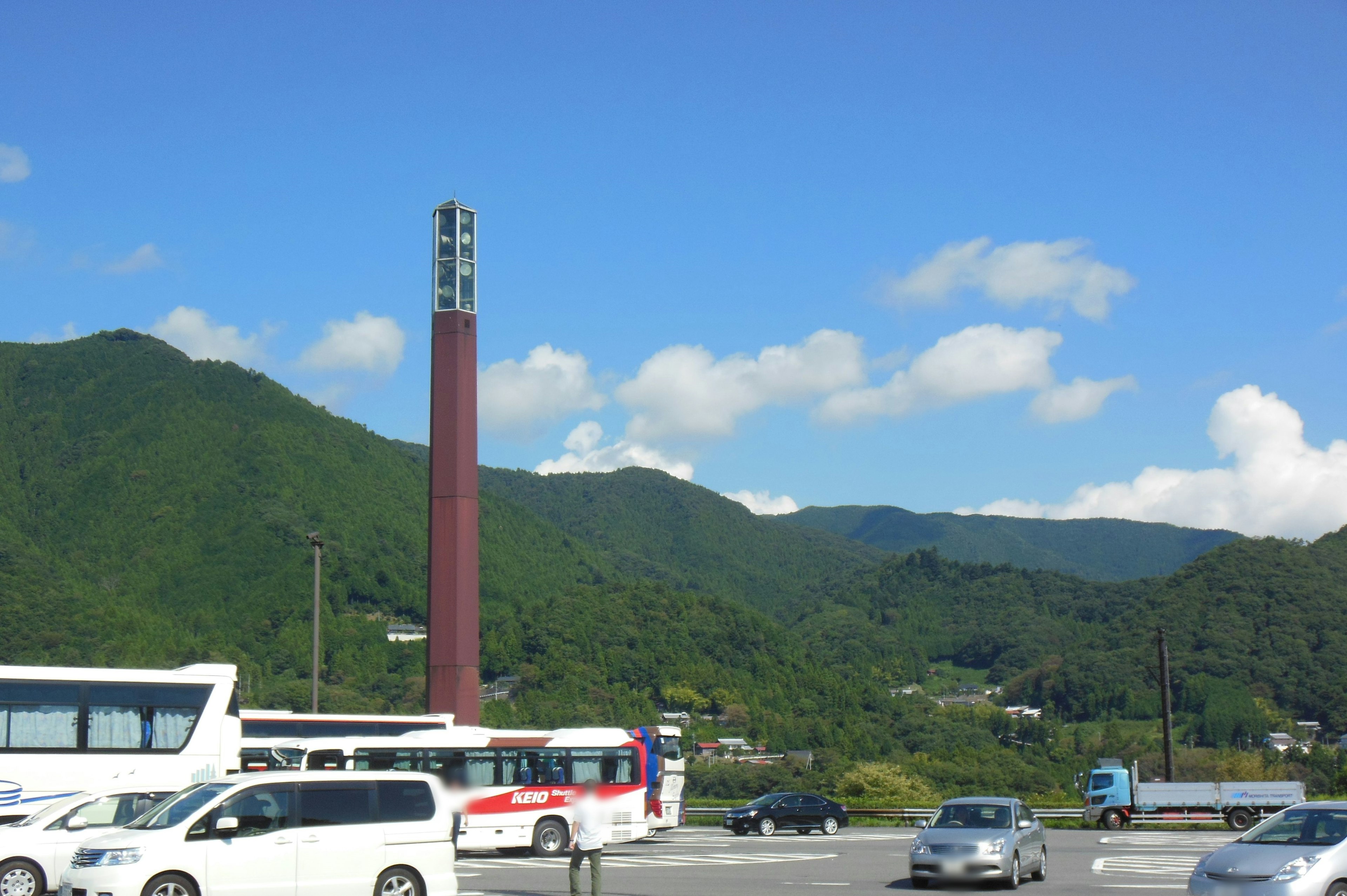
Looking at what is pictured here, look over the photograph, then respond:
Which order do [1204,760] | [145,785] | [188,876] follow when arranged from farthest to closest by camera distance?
[1204,760]
[145,785]
[188,876]

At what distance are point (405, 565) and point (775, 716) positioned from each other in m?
57.9

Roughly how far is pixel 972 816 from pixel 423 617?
14222 cm

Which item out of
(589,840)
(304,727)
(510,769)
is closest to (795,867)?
(510,769)

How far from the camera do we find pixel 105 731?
19906mm

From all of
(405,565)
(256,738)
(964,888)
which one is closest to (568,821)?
(256,738)

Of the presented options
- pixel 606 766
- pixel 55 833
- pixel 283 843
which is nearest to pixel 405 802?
pixel 283 843

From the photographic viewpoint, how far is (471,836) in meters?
24.8

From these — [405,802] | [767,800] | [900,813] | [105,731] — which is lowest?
[900,813]

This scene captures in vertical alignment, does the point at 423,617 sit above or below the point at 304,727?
above

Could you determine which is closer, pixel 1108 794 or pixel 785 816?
pixel 785 816

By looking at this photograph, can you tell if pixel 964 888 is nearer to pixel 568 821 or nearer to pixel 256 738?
pixel 568 821

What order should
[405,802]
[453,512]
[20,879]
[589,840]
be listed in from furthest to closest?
[453,512] → [20,879] → [589,840] → [405,802]

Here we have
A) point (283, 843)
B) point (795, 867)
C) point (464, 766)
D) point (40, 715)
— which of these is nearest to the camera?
point (283, 843)

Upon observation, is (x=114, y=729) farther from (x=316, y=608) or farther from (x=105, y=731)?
(x=316, y=608)
